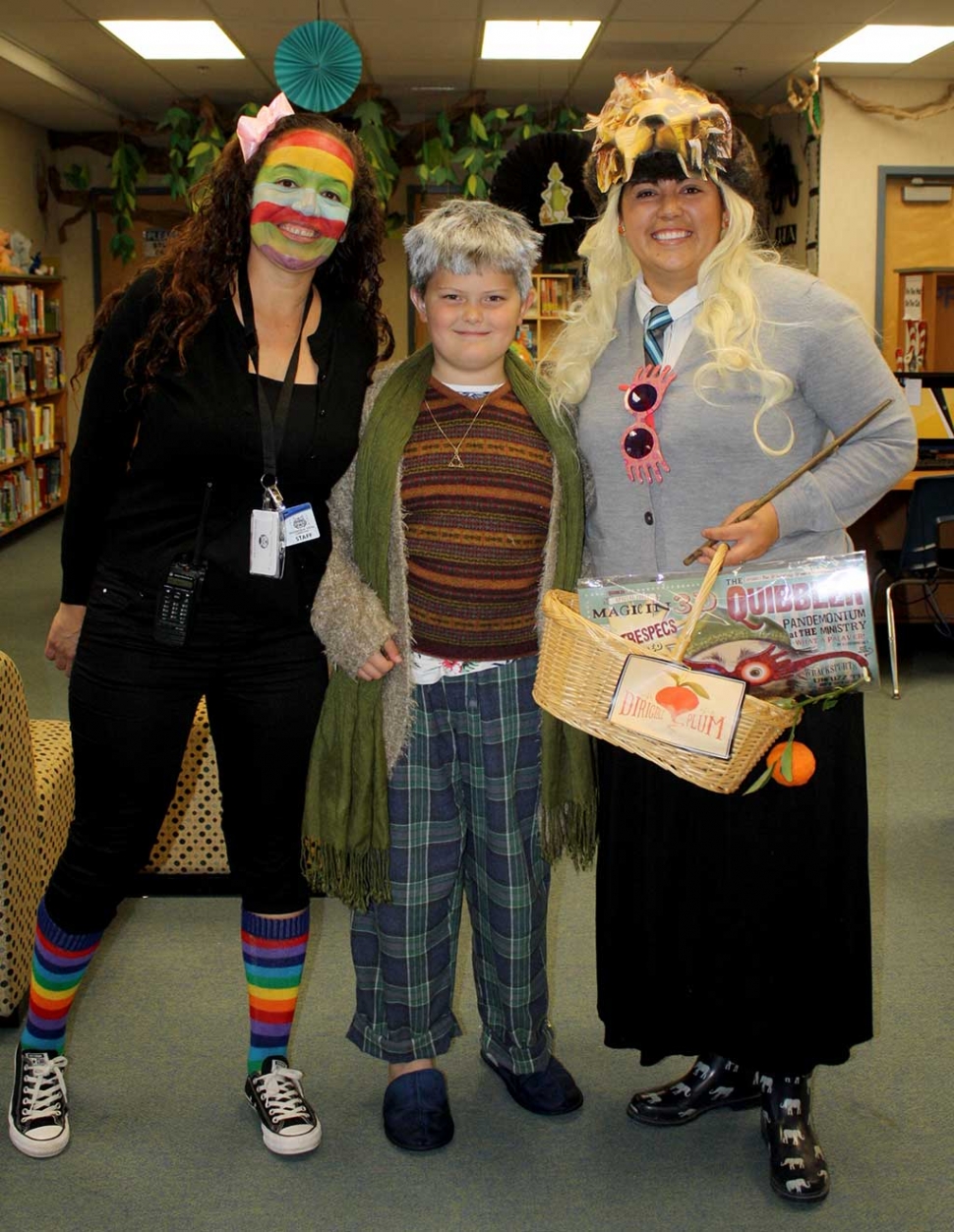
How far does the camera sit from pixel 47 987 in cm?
188

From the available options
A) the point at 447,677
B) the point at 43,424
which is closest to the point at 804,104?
the point at 43,424

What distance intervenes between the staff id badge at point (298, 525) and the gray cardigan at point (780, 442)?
44 cm

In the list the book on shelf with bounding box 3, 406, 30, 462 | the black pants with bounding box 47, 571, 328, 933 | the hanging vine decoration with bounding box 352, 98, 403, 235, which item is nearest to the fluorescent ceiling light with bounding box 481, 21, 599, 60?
the hanging vine decoration with bounding box 352, 98, 403, 235

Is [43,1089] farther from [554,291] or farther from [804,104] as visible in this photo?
[554,291]

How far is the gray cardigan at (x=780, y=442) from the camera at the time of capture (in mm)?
1663

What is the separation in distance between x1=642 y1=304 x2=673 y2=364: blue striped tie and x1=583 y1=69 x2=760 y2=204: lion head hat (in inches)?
7.5

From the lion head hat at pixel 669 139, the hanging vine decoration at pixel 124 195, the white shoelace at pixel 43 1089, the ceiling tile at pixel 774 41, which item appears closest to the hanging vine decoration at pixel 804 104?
the ceiling tile at pixel 774 41

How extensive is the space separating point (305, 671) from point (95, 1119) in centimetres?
85

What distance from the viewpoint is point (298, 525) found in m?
1.73

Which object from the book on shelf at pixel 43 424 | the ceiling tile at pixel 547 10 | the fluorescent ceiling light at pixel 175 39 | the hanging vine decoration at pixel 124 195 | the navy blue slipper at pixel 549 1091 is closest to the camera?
the navy blue slipper at pixel 549 1091

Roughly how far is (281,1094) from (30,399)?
7734 millimetres

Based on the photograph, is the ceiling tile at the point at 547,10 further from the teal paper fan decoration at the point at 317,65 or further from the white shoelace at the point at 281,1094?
the white shoelace at the point at 281,1094

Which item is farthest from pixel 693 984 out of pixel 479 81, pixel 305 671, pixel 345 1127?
pixel 479 81

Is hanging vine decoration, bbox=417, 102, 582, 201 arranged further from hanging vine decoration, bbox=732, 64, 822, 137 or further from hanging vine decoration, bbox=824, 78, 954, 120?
hanging vine decoration, bbox=824, 78, 954, 120
